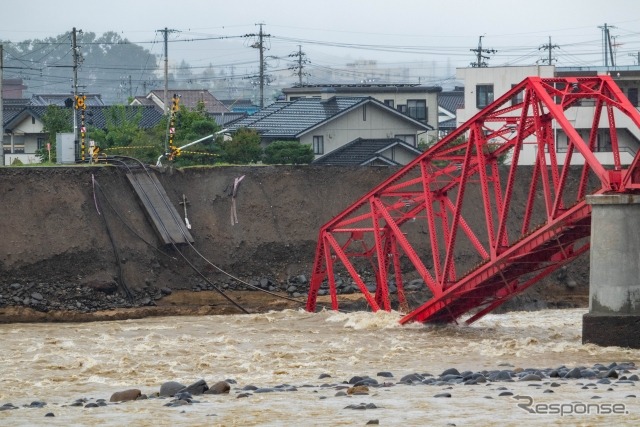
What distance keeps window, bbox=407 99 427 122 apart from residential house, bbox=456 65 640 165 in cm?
635

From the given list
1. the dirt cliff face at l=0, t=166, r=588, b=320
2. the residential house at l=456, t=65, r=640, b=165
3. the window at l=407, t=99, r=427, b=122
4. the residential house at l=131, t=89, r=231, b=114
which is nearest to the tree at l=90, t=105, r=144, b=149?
the window at l=407, t=99, r=427, b=122

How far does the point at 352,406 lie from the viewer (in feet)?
82.1

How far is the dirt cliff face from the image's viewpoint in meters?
50.2

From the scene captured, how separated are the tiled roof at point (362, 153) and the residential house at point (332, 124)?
0.28m

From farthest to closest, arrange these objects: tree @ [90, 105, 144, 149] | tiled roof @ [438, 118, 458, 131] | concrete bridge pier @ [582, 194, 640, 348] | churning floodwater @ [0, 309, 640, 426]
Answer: tiled roof @ [438, 118, 458, 131] < tree @ [90, 105, 144, 149] < concrete bridge pier @ [582, 194, 640, 348] < churning floodwater @ [0, 309, 640, 426]

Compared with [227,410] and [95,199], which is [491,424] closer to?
[227,410]

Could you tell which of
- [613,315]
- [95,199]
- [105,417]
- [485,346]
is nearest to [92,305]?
[95,199]

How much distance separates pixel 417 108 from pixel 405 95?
109 cm

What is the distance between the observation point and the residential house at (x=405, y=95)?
8556cm

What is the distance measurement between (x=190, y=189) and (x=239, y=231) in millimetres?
2668

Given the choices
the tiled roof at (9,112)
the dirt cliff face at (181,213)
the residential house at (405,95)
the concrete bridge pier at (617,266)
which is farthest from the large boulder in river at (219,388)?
the residential house at (405,95)

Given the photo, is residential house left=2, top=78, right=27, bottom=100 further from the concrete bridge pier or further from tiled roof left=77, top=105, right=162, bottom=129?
the concrete bridge pier
